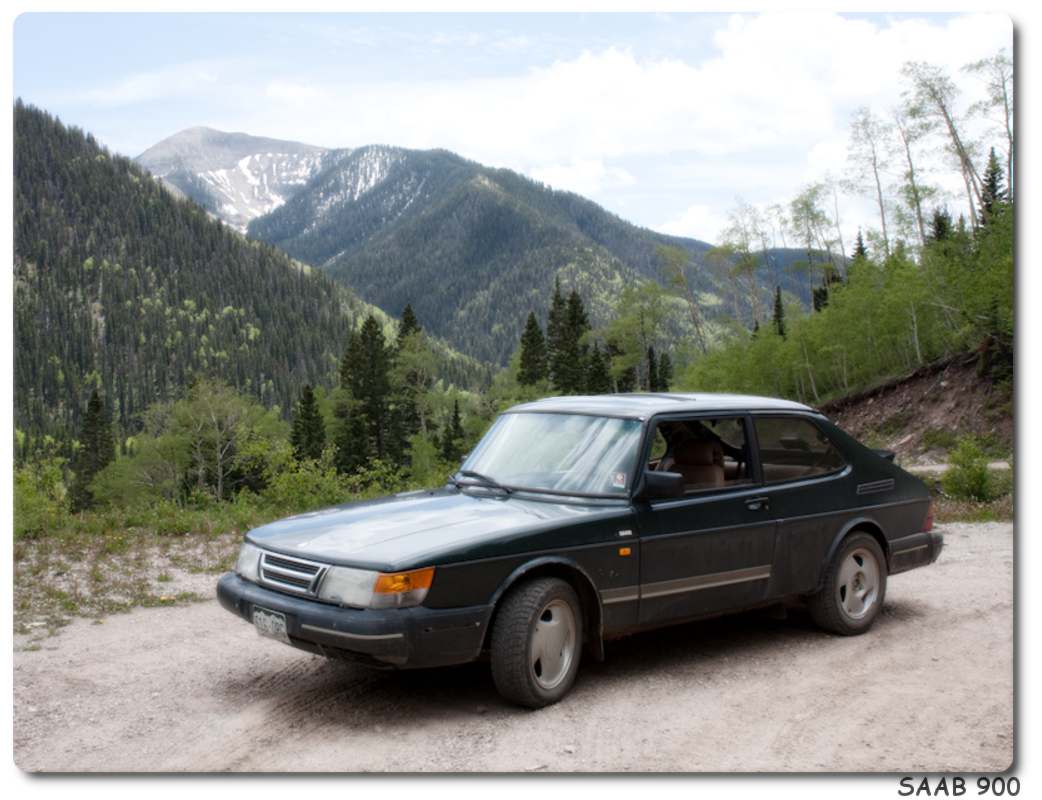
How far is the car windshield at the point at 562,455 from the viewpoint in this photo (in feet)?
18.9

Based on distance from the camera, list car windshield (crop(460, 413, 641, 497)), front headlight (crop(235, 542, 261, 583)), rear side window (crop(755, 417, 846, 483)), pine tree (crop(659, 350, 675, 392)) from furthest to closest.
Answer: pine tree (crop(659, 350, 675, 392)), rear side window (crop(755, 417, 846, 483)), car windshield (crop(460, 413, 641, 497)), front headlight (crop(235, 542, 261, 583))

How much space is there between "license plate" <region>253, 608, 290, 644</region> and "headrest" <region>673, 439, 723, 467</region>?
2.74 meters

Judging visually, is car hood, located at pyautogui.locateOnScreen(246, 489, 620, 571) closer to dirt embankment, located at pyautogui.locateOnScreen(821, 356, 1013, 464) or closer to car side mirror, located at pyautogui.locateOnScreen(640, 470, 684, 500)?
car side mirror, located at pyautogui.locateOnScreen(640, 470, 684, 500)

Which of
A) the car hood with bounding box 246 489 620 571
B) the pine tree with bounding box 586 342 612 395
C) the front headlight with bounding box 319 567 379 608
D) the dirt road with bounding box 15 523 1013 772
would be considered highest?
the pine tree with bounding box 586 342 612 395

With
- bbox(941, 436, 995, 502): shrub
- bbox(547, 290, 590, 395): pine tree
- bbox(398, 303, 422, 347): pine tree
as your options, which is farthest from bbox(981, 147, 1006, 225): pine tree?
bbox(398, 303, 422, 347): pine tree

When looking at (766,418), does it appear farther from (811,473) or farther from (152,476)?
(152,476)

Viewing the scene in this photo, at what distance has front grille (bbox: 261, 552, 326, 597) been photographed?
4996 mm

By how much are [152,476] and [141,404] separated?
8420cm

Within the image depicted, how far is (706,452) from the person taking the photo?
6352 mm

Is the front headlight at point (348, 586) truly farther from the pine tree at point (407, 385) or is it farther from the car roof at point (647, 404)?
the pine tree at point (407, 385)

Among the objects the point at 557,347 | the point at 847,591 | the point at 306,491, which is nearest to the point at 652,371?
the point at 557,347

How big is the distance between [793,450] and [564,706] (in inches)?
102

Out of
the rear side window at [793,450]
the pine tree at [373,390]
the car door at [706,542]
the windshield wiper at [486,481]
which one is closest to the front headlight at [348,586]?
the windshield wiper at [486,481]

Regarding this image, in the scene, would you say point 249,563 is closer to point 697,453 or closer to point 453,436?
point 697,453
